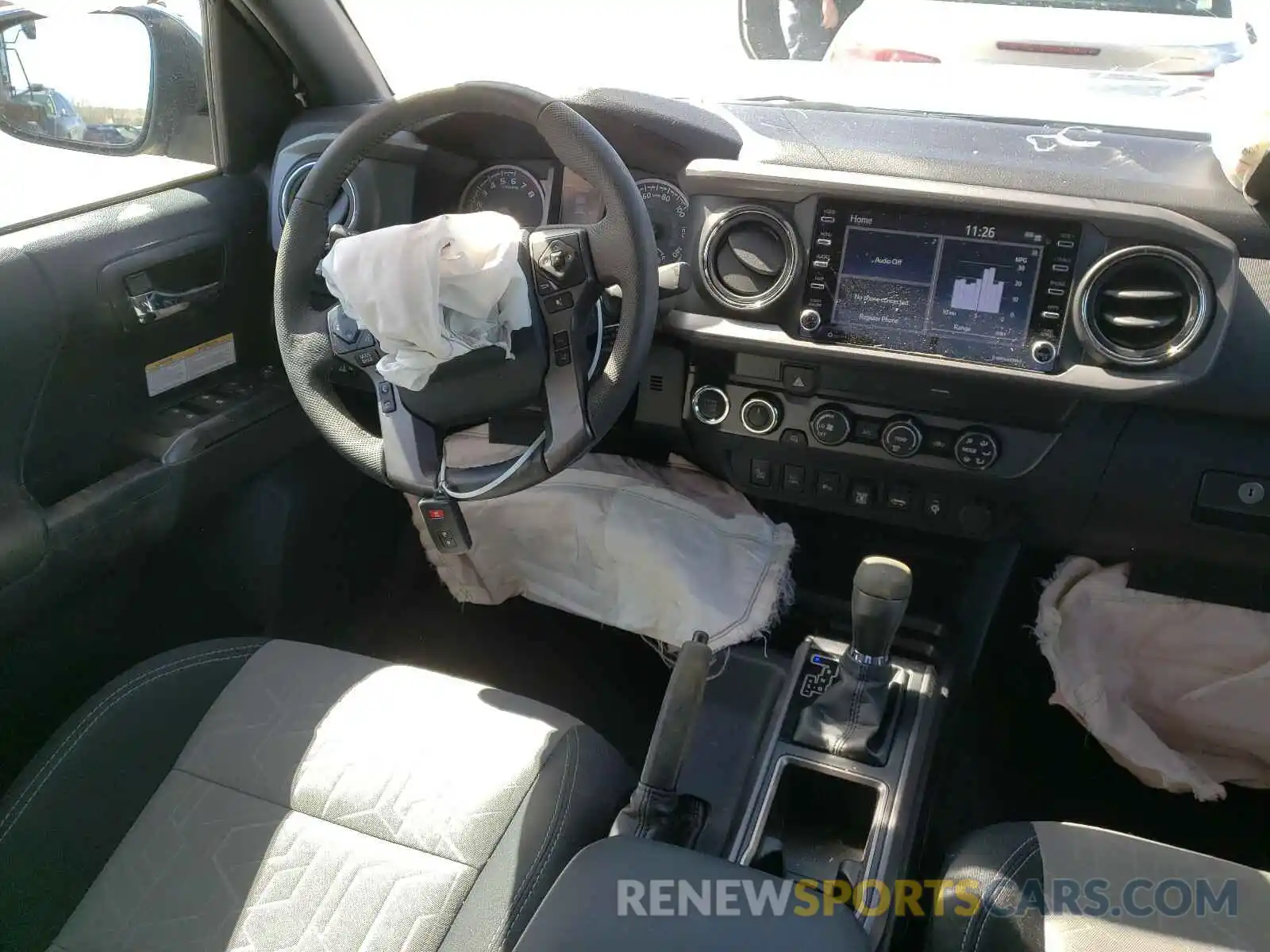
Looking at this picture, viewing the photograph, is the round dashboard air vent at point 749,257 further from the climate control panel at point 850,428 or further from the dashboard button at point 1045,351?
the dashboard button at point 1045,351

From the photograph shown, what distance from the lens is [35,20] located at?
167 centimetres

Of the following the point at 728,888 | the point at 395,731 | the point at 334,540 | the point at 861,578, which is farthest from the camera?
the point at 334,540

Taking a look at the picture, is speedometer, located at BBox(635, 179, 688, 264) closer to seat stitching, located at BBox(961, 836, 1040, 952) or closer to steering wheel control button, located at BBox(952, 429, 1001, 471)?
steering wheel control button, located at BBox(952, 429, 1001, 471)

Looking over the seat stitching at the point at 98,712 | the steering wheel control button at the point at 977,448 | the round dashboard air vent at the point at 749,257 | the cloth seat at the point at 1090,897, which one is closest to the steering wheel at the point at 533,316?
the round dashboard air vent at the point at 749,257

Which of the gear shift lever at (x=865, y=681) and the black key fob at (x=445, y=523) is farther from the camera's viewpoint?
the gear shift lever at (x=865, y=681)

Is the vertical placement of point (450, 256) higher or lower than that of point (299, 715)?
higher

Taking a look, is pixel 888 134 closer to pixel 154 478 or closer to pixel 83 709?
pixel 154 478

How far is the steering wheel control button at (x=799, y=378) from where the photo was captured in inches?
64.6

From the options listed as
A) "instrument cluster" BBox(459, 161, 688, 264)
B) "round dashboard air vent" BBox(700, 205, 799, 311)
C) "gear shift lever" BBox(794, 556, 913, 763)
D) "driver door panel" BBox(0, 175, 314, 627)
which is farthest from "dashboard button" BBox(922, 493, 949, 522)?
"driver door panel" BBox(0, 175, 314, 627)

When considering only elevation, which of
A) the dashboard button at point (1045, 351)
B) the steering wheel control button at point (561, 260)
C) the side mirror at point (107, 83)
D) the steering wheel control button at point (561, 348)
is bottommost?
the dashboard button at point (1045, 351)

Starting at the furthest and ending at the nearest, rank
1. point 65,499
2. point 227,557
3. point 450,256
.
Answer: point 227,557 < point 65,499 < point 450,256

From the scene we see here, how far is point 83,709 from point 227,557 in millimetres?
560

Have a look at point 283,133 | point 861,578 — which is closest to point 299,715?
point 861,578

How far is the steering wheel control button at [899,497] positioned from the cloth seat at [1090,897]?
62 centimetres
